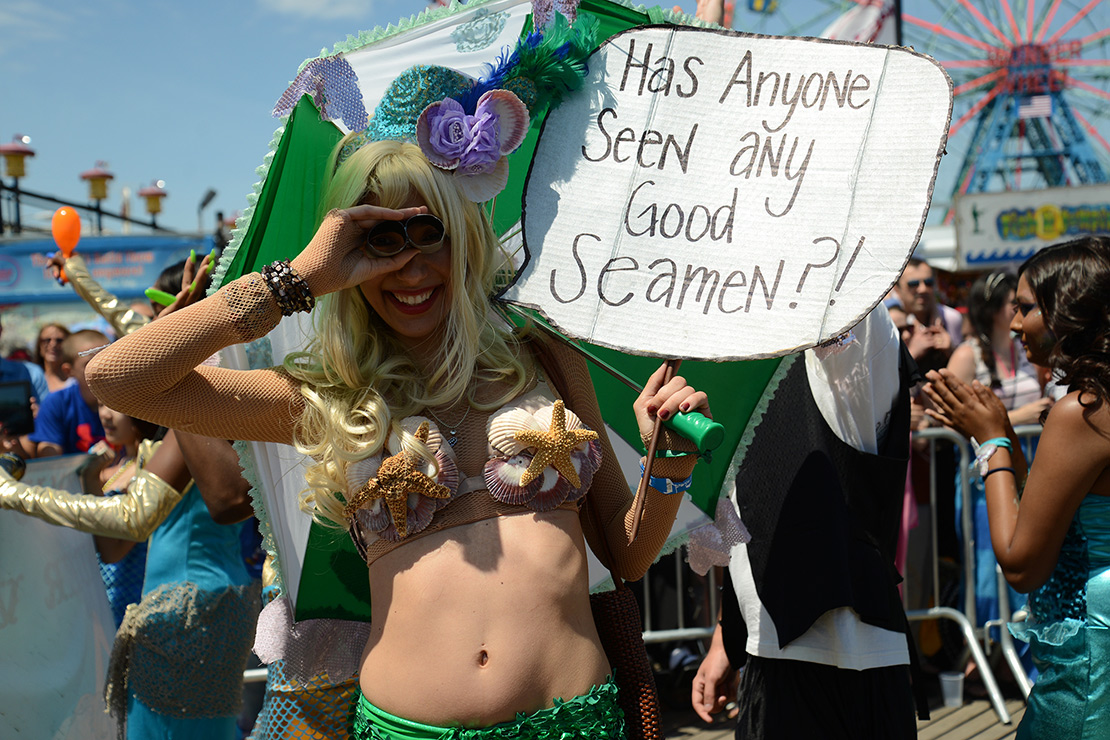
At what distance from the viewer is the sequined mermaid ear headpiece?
1.72 m

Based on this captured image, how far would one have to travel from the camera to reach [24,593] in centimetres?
239

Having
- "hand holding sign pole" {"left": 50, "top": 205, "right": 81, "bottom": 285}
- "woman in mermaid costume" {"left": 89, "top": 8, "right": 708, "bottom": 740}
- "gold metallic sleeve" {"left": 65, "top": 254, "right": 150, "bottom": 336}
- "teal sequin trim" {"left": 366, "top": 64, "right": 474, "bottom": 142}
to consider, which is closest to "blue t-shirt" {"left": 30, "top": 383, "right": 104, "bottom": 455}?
"hand holding sign pole" {"left": 50, "top": 205, "right": 81, "bottom": 285}

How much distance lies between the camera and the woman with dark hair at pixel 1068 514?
2.00 m

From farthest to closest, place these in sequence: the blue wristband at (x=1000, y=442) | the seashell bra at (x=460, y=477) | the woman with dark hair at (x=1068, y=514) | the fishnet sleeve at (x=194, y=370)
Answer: the blue wristband at (x=1000, y=442), the woman with dark hair at (x=1068, y=514), the seashell bra at (x=460, y=477), the fishnet sleeve at (x=194, y=370)

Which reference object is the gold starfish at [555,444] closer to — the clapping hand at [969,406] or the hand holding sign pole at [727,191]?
the hand holding sign pole at [727,191]

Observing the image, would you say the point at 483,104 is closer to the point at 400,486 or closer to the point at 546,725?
the point at 400,486

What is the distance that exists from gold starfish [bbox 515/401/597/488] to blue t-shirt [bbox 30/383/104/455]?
386cm

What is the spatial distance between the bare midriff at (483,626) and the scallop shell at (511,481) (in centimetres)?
4

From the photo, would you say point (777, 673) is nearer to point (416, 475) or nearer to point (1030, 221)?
point (416, 475)

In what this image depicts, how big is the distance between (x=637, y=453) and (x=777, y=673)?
2.24ft

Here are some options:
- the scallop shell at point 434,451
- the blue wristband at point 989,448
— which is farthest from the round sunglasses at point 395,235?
the blue wristband at point 989,448

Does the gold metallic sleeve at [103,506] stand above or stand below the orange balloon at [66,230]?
below

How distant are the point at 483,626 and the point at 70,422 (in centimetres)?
400

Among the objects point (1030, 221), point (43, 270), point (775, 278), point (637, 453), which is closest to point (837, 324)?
point (775, 278)
